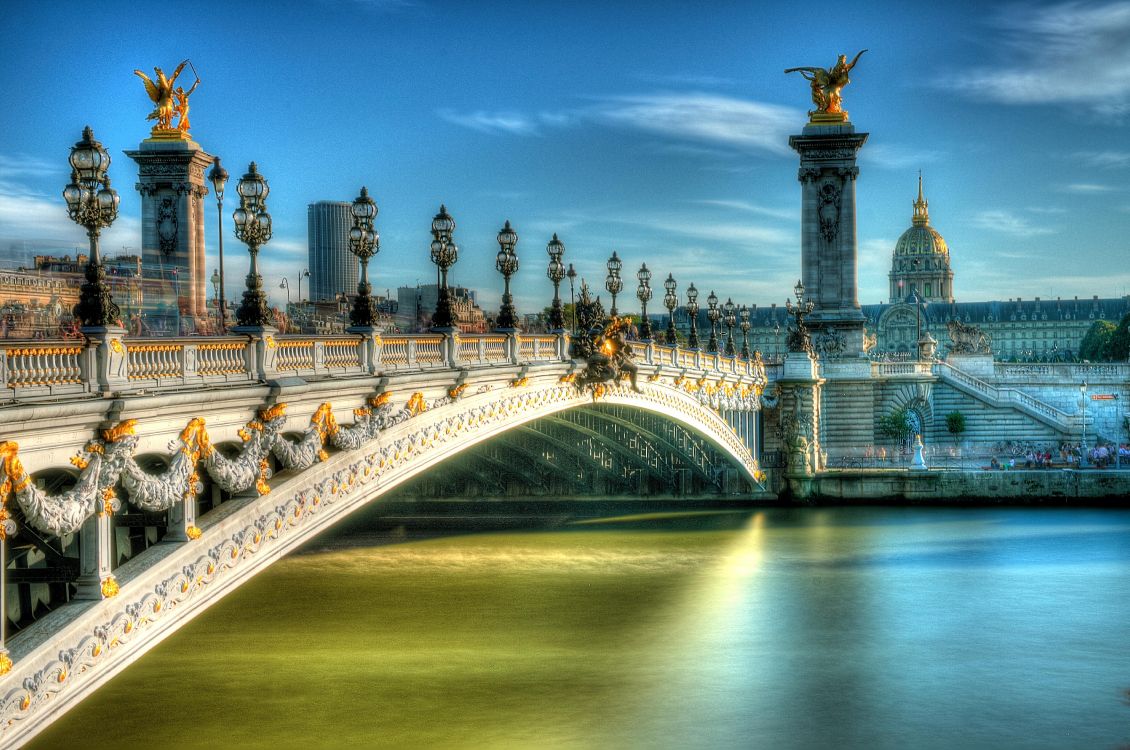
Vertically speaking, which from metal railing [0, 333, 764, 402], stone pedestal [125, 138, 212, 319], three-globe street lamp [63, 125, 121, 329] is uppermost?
stone pedestal [125, 138, 212, 319]

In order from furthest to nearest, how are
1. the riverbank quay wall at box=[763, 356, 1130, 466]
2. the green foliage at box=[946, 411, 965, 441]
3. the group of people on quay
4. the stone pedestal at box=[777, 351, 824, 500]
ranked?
the green foliage at box=[946, 411, 965, 441] < the riverbank quay wall at box=[763, 356, 1130, 466] < the group of people on quay < the stone pedestal at box=[777, 351, 824, 500]

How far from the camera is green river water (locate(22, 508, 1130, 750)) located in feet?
77.2

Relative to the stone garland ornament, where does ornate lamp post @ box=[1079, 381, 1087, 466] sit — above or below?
below

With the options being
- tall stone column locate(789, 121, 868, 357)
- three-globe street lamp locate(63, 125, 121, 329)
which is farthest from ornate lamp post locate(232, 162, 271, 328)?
tall stone column locate(789, 121, 868, 357)

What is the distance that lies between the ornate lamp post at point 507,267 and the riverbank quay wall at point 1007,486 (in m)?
29.4

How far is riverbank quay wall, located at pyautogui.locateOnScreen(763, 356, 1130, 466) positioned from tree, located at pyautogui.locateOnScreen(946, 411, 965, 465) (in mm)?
187

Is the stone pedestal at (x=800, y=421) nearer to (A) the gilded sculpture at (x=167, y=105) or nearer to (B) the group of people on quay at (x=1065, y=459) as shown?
(B) the group of people on quay at (x=1065, y=459)

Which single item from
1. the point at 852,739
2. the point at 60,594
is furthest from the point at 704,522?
the point at 60,594

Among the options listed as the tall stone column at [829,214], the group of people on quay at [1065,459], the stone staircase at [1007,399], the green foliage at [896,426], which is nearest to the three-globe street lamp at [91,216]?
the group of people on quay at [1065,459]

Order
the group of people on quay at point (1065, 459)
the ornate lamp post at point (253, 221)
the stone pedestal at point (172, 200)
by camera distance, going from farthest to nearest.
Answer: the group of people on quay at point (1065, 459) < the stone pedestal at point (172, 200) < the ornate lamp post at point (253, 221)

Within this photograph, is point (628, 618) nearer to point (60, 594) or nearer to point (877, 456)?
point (60, 594)

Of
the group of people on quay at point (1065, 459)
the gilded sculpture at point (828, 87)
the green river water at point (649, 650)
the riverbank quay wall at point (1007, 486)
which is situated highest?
the gilded sculpture at point (828, 87)

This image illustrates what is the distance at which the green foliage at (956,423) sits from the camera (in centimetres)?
6938

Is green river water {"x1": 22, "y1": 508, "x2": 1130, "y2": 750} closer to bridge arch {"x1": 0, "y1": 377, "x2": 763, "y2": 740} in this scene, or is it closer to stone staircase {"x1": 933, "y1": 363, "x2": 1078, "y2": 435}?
bridge arch {"x1": 0, "y1": 377, "x2": 763, "y2": 740}
